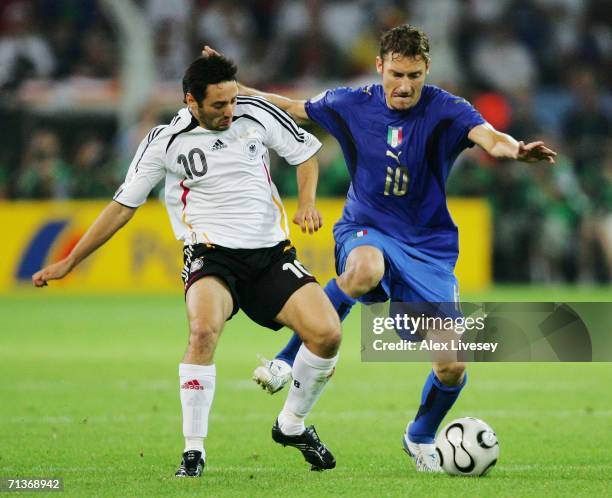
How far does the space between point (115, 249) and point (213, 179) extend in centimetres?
1236

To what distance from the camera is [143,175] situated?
6852 mm

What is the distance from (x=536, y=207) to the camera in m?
20.5

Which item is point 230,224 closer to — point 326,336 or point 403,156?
point 326,336

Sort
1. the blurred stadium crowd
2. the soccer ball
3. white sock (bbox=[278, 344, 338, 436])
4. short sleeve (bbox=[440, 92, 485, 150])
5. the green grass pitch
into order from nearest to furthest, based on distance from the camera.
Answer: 1. the green grass pitch
2. the soccer ball
3. white sock (bbox=[278, 344, 338, 436])
4. short sleeve (bbox=[440, 92, 485, 150])
5. the blurred stadium crowd

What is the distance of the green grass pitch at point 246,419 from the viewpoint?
20.9 ft

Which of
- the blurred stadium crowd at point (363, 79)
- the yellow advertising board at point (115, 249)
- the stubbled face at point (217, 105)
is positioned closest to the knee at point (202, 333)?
the stubbled face at point (217, 105)

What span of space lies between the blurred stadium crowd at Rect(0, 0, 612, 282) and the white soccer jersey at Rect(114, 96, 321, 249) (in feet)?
41.1

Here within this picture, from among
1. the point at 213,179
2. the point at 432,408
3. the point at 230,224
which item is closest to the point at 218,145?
the point at 213,179

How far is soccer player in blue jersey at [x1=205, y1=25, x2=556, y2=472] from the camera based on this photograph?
7.07 m

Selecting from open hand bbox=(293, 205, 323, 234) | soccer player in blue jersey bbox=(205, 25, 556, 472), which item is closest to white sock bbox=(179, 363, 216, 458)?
soccer player in blue jersey bbox=(205, 25, 556, 472)

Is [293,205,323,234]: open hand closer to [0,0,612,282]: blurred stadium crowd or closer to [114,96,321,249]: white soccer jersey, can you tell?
[114,96,321,249]: white soccer jersey

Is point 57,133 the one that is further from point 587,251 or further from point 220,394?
point 220,394

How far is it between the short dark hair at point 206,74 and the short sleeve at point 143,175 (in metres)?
0.35
